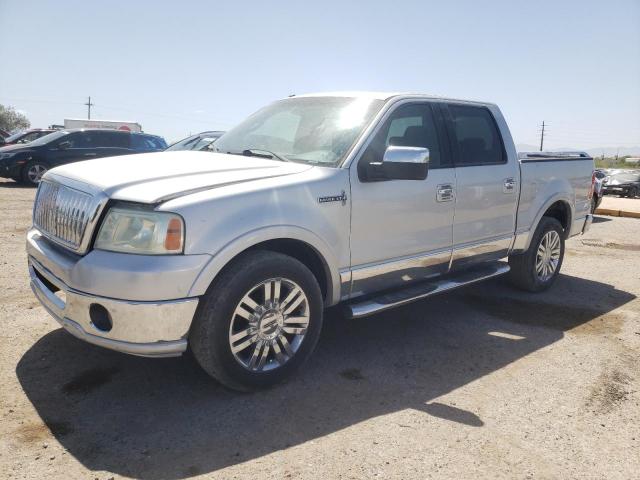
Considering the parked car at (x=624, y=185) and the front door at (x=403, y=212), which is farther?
the parked car at (x=624, y=185)

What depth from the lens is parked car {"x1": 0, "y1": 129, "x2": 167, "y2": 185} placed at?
46.9 ft

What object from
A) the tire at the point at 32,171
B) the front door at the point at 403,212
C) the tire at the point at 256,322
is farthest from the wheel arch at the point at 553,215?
the tire at the point at 32,171

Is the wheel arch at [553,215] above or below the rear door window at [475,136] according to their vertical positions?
below

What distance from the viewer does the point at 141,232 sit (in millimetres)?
2859

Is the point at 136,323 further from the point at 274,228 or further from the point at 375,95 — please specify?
the point at 375,95

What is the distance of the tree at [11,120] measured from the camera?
2685 inches

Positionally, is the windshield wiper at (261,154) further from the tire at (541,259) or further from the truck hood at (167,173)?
the tire at (541,259)

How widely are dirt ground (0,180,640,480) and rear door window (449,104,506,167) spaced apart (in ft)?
4.83

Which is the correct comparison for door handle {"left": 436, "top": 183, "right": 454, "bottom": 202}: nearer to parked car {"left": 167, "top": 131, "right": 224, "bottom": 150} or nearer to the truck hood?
A: the truck hood

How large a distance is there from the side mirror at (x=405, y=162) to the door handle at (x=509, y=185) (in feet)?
5.33

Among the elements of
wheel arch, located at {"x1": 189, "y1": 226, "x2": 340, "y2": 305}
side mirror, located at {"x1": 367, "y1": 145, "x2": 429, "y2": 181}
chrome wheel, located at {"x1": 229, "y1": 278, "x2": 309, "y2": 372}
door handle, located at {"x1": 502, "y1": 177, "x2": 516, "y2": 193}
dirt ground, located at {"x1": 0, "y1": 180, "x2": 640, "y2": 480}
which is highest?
side mirror, located at {"x1": 367, "y1": 145, "x2": 429, "y2": 181}

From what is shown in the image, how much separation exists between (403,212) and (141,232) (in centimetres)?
191

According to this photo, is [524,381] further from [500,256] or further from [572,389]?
[500,256]

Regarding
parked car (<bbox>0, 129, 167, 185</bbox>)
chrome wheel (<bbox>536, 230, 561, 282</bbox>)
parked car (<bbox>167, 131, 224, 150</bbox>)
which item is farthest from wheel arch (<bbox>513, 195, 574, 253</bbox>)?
parked car (<bbox>0, 129, 167, 185</bbox>)
